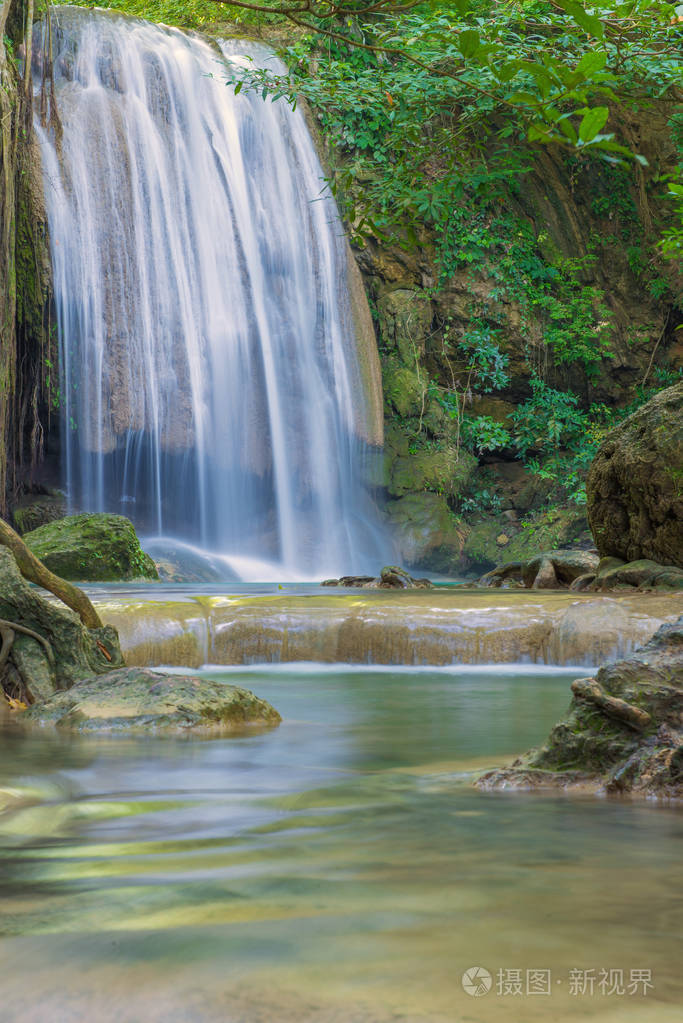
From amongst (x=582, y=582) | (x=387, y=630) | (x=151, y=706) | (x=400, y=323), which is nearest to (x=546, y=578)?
(x=582, y=582)

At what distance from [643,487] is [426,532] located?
7.53 m

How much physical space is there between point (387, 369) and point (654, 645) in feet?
47.8

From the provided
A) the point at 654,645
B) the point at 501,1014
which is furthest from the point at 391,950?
the point at 654,645

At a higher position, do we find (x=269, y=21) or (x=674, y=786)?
(x=269, y=21)

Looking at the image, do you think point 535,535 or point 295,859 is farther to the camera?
point 535,535

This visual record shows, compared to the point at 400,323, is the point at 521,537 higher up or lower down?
lower down

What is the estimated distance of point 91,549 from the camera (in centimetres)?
1046

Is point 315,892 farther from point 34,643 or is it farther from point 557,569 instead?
point 557,569

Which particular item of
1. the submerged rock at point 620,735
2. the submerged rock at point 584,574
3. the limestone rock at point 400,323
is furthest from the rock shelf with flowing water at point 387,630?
the limestone rock at point 400,323

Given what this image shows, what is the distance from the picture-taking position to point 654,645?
2602 mm

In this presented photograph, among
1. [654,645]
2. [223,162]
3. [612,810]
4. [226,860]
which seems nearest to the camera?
[226,860]

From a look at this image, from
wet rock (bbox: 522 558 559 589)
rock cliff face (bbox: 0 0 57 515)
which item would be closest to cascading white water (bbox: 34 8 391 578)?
rock cliff face (bbox: 0 0 57 515)

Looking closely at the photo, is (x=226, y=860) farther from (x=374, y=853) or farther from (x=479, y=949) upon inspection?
(x=479, y=949)

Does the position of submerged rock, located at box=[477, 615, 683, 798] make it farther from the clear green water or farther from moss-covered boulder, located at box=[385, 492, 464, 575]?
moss-covered boulder, located at box=[385, 492, 464, 575]
